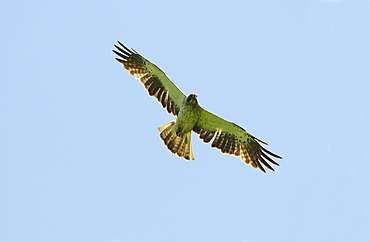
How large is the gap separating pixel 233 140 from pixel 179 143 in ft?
4.68

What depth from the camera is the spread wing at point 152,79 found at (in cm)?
1230

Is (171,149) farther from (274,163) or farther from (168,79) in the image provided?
(274,163)

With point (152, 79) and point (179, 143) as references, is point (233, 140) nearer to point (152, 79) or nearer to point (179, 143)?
point (179, 143)

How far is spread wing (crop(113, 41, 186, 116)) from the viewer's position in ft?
40.3

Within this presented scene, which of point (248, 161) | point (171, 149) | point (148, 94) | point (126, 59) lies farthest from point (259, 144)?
point (126, 59)

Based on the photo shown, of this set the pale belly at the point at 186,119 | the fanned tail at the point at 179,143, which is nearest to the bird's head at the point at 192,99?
the pale belly at the point at 186,119

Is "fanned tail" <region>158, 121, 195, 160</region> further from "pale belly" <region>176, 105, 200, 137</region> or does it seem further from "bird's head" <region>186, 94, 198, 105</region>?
"bird's head" <region>186, 94, 198, 105</region>

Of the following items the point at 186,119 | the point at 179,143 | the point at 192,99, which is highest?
the point at 192,99

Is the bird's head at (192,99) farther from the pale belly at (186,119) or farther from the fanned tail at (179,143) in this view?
the fanned tail at (179,143)

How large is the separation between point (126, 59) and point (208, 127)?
9.03ft

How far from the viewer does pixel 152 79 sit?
12.5 metres

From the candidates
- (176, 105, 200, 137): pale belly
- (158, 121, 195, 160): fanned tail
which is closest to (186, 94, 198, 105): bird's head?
(176, 105, 200, 137): pale belly

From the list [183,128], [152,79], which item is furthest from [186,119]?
[152,79]

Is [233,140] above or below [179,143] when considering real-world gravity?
above
